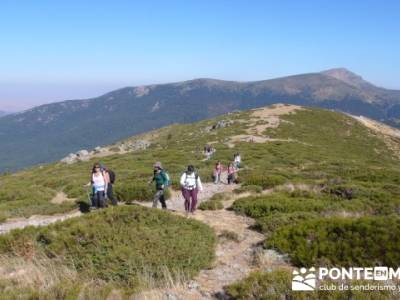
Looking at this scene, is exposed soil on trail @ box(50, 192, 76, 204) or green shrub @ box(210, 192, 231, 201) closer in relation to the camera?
green shrub @ box(210, 192, 231, 201)

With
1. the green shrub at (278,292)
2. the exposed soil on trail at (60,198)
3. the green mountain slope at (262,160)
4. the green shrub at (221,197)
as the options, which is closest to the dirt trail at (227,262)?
the green shrub at (278,292)

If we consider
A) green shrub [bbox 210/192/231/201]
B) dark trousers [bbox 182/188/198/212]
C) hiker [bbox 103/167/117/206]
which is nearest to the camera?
dark trousers [bbox 182/188/198/212]

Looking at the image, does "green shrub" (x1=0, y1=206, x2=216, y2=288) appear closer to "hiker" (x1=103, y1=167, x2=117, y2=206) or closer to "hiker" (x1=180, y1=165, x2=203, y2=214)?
"hiker" (x1=180, y1=165, x2=203, y2=214)

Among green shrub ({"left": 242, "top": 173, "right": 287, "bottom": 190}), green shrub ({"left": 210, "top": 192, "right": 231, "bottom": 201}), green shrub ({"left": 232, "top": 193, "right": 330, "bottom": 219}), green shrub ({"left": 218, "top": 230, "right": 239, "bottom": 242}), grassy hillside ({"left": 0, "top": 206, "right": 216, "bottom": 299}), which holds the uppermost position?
grassy hillside ({"left": 0, "top": 206, "right": 216, "bottom": 299})

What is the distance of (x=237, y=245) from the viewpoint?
12469mm

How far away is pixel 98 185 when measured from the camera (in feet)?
60.2

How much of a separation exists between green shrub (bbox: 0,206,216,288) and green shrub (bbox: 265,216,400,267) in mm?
2026

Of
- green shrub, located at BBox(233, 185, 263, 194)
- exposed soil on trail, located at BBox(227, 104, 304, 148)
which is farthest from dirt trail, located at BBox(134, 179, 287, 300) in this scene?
exposed soil on trail, located at BBox(227, 104, 304, 148)

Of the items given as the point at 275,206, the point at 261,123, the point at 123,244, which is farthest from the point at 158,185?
the point at 261,123

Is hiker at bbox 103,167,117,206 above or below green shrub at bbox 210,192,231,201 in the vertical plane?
above

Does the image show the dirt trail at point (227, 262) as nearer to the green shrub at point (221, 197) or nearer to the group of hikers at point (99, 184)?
the green shrub at point (221, 197)

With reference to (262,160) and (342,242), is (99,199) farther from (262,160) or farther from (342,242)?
(262,160)

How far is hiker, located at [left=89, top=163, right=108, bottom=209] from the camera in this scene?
18359 mm

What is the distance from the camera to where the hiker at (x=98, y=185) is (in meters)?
18.4
